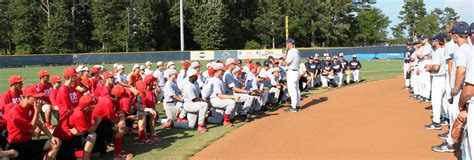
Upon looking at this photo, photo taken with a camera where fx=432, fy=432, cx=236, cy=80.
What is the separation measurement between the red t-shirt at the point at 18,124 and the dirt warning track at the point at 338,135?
256 cm

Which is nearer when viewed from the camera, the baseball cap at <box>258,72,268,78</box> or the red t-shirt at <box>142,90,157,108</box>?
the red t-shirt at <box>142,90,157,108</box>

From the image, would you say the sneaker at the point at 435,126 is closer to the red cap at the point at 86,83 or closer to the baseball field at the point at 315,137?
the baseball field at the point at 315,137

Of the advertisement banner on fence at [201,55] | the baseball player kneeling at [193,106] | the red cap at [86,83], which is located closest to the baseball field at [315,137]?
the baseball player kneeling at [193,106]

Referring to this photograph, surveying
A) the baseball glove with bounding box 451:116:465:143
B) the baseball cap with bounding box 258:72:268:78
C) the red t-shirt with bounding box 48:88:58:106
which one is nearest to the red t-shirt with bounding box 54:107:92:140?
the red t-shirt with bounding box 48:88:58:106

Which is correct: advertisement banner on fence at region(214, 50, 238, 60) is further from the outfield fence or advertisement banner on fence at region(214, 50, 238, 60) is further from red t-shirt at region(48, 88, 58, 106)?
red t-shirt at region(48, 88, 58, 106)

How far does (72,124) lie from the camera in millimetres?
6281

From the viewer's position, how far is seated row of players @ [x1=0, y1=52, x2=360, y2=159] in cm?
593

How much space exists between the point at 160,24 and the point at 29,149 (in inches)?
2424

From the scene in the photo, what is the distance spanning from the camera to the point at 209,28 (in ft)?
210

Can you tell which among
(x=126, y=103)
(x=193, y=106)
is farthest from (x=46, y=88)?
(x=193, y=106)

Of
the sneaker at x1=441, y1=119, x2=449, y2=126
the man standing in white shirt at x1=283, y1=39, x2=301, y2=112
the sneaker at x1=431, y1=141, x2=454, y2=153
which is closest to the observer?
the sneaker at x1=431, y1=141, x2=454, y2=153

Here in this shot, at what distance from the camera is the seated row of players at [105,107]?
19.5 ft

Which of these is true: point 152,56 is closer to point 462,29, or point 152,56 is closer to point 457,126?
point 462,29

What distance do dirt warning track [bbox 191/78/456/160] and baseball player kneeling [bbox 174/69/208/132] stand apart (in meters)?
0.83
